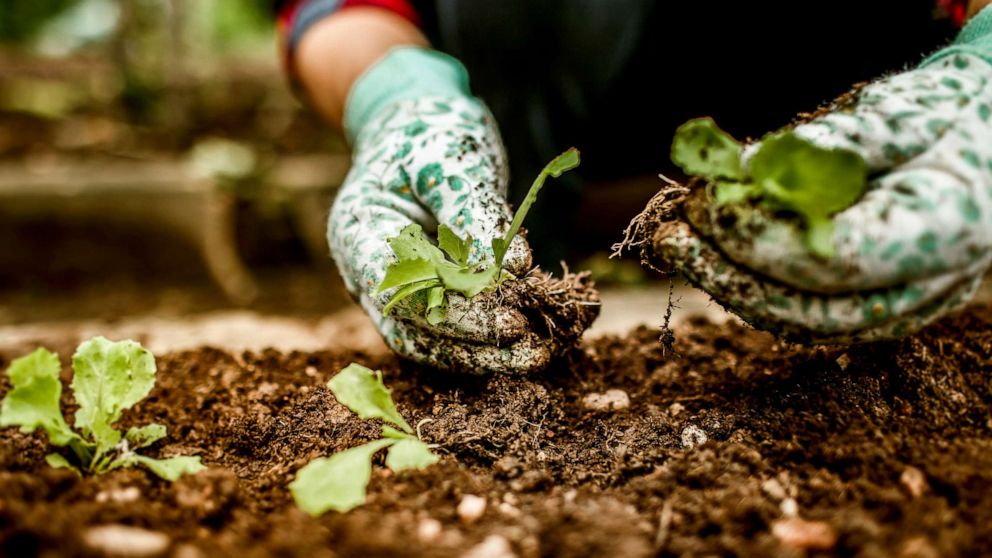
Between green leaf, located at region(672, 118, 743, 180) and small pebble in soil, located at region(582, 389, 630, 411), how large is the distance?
1.41 feet

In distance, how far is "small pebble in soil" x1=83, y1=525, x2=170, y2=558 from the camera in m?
0.70

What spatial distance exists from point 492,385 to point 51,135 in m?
3.96

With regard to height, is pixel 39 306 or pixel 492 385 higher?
pixel 39 306

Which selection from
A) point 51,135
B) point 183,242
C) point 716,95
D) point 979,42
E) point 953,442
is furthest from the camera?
point 51,135

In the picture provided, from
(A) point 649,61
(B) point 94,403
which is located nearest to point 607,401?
(B) point 94,403

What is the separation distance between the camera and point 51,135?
4.04 m

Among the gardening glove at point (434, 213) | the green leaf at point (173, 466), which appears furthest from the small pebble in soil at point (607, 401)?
the green leaf at point (173, 466)

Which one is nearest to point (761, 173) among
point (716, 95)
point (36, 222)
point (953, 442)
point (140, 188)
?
point (953, 442)

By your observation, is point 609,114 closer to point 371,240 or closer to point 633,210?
point 371,240

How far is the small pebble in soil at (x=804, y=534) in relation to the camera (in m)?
0.75

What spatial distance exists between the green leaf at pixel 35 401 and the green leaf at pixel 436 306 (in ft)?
1.54

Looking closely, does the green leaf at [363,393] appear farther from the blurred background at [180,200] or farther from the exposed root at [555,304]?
the blurred background at [180,200]

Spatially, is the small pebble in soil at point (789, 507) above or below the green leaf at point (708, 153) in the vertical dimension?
below

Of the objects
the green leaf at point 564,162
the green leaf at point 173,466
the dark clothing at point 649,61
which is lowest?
the green leaf at point 173,466
